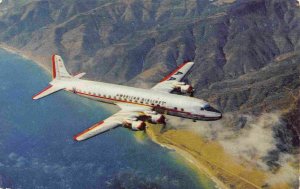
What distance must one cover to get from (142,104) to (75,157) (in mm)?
56851

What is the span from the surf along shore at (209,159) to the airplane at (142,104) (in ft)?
135

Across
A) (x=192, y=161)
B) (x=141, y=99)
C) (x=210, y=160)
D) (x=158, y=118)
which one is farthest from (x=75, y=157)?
(x=158, y=118)

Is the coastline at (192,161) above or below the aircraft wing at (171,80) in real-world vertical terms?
below

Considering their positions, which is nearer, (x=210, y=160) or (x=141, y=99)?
(x=141, y=99)

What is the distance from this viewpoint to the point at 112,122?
3501 inches

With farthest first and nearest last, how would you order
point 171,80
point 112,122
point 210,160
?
point 210,160 < point 171,80 < point 112,122

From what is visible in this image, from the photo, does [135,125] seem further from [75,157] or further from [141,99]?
[75,157]

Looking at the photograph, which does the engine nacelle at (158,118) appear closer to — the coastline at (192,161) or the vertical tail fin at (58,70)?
the vertical tail fin at (58,70)

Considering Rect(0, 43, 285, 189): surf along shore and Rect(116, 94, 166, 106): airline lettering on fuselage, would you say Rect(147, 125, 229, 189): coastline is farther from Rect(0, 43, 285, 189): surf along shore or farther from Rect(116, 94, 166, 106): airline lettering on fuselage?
Rect(116, 94, 166, 106): airline lettering on fuselage

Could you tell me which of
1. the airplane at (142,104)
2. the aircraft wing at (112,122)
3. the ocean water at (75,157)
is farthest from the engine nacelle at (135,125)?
the ocean water at (75,157)

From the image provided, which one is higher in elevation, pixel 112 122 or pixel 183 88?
pixel 183 88

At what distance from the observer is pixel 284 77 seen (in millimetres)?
176750

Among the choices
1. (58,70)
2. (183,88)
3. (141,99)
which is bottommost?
(141,99)

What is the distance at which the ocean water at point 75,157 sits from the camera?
13325cm
